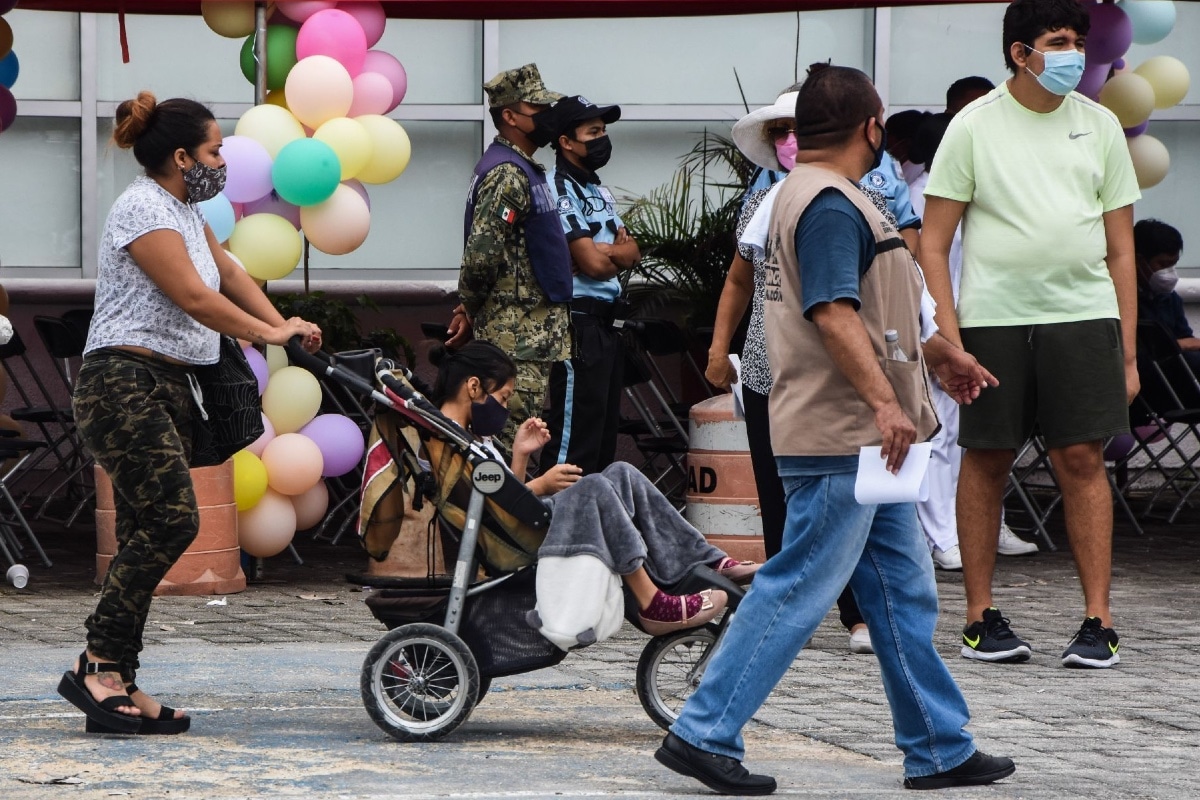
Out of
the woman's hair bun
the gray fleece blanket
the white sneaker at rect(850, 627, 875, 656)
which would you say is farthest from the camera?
the white sneaker at rect(850, 627, 875, 656)

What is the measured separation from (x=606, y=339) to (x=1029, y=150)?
185cm

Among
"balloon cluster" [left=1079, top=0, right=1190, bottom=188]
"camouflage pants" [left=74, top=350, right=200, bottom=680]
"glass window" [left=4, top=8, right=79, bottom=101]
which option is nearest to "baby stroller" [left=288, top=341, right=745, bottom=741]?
"camouflage pants" [left=74, top=350, right=200, bottom=680]

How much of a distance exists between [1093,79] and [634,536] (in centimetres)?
448

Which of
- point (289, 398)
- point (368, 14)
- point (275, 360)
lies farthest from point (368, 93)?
point (289, 398)

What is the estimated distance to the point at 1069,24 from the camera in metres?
6.27

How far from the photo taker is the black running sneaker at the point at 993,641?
6.32 m

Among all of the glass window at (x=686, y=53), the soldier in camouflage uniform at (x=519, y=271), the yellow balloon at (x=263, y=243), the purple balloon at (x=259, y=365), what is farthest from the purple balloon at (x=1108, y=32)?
the glass window at (x=686, y=53)

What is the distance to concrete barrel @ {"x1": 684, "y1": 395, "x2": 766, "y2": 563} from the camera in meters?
8.33

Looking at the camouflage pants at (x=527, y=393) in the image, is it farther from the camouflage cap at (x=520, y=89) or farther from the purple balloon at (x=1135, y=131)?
the purple balloon at (x=1135, y=131)

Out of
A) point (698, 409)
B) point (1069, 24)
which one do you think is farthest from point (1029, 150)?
point (698, 409)

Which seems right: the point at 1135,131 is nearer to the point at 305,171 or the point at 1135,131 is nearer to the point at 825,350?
the point at 305,171

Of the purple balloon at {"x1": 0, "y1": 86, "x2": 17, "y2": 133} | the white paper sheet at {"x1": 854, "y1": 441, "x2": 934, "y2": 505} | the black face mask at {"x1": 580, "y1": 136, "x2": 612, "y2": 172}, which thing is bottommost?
the white paper sheet at {"x1": 854, "y1": 441, "x2": 934, "y2": 505}

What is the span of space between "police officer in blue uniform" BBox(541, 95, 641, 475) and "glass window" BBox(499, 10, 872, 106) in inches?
180

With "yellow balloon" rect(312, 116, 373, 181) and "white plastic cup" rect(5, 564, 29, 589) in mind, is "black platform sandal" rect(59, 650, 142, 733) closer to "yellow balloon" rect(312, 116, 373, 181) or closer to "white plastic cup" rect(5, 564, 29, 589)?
"white plastic cup" rect(5, 564, 29, 589)
